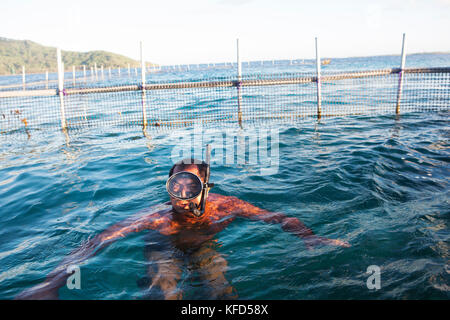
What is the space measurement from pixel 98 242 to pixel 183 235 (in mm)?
1028

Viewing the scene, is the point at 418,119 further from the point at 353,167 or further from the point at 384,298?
the point at 384,298

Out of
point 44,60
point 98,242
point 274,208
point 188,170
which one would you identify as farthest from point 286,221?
point 44,60

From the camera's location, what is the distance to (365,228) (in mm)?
4004

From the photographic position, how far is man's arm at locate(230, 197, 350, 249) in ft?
11.8

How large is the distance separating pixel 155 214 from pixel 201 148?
15.2ft

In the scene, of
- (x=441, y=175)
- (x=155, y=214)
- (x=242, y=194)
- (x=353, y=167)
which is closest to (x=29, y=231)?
(x=155, y=214)

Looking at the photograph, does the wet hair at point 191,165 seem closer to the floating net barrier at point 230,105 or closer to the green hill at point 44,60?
the floating net barrier at point 230,105

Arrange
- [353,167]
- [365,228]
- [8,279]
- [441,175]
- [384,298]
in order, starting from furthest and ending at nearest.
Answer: [353,167]
[441,175]
[365,228]
[8,279]
[384,298]

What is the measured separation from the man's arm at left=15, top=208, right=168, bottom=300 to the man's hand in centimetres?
174

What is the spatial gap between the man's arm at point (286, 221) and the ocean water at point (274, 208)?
3.9 inches

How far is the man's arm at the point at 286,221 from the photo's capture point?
11.8ft

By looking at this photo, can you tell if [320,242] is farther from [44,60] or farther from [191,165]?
[44,60]

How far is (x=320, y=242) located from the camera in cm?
357
